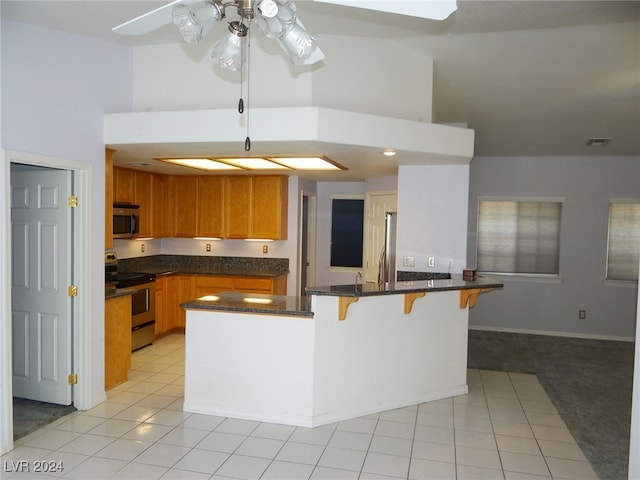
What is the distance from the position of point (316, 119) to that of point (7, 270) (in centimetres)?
232

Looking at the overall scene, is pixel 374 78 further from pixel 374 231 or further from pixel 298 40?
pixel 374 231

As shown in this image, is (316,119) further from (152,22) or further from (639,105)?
(639,105)

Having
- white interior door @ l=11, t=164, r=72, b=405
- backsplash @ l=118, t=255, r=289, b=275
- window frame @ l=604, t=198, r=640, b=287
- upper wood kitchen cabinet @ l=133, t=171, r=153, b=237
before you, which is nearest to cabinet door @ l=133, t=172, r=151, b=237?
upper wood kitchen cabinet @ l=133, t=171, r=153, b=237

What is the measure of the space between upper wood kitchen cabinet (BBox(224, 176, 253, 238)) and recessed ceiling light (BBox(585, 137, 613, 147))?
4462 mm

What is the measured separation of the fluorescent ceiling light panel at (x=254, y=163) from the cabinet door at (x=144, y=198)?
1494 millimetres

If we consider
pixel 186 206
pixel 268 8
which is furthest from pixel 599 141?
pixel 268 8

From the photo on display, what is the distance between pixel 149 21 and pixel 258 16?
0.53 meters

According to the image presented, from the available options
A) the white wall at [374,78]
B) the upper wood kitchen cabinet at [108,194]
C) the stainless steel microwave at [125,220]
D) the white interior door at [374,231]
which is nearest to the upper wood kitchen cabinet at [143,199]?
the stainless steel microwave at [125,220]

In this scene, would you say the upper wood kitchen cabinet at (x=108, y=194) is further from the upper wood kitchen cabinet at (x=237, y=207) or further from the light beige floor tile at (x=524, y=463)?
the light beige floor tile at (x=524, y=463)

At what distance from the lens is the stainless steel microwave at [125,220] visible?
548 centimetres

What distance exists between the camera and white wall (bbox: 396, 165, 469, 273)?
488 cm

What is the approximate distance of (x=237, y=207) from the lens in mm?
6527

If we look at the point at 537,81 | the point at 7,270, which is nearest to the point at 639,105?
the point at 537,81

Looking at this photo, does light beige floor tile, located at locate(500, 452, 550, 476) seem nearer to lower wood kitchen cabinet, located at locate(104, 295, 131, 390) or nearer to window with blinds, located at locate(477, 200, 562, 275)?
lower wood kitchen cabinet, located at locate(104, 295, 131, 390)
